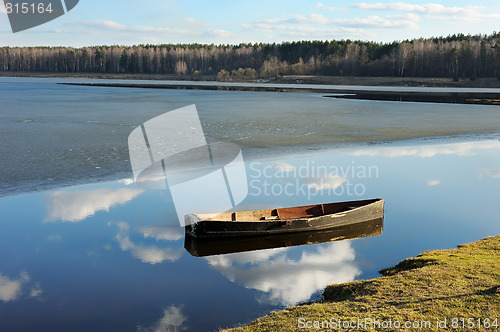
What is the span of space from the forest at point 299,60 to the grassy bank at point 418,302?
4888 inches

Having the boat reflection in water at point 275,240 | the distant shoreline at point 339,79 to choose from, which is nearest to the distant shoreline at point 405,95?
the distant shoreline at point 339,79

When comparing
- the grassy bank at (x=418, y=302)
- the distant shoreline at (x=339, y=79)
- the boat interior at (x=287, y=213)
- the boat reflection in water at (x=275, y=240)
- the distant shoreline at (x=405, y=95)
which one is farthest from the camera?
the distant shoreline at (x=339, y=79)

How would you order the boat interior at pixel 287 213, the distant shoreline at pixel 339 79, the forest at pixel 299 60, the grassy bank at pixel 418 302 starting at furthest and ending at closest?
the forest at pixel 299 60
the distant shoreline at pixel 339 79
the boat interior at pixel 287 213
the grassy bank at pixel 418 302

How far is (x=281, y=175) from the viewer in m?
19.6

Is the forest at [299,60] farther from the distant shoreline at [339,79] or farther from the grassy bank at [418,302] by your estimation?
the grassy bank at [418,302]

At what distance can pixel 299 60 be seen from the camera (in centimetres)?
16675

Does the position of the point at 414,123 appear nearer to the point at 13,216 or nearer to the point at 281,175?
the point at 281,175

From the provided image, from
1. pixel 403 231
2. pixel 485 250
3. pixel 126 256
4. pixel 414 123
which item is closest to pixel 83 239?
pixel 126 256

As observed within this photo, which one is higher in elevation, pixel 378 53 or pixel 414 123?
pixel 378 53

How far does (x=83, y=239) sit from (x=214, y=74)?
162897mm

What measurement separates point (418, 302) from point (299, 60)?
6485 inches

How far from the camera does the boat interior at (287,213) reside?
42.7 feet

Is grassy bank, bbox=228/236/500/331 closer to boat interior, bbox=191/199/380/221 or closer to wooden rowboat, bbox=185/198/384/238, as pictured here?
wooden rowboat, bbox=185/198/384/238

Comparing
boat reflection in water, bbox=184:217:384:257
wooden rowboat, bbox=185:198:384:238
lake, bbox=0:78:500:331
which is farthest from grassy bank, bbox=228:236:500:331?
wooden rowboat, bbox=185:198:384:238
